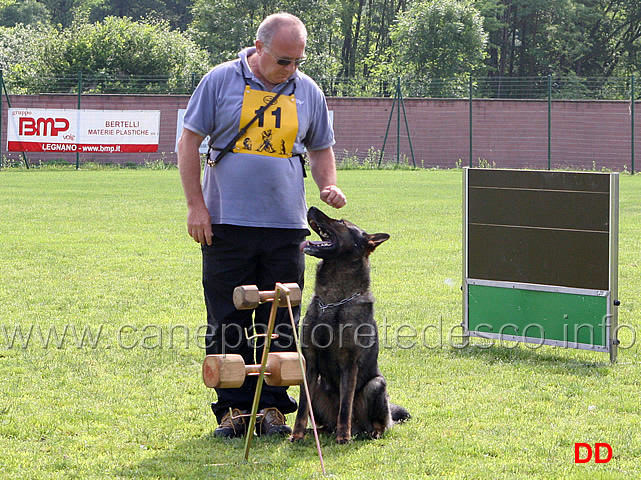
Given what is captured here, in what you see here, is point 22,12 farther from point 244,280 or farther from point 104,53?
point 244,280

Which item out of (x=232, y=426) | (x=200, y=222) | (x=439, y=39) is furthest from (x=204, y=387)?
(x=439, y=39)

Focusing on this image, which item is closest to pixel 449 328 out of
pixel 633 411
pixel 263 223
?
pixel 633 411

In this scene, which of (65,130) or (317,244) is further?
(65,130)

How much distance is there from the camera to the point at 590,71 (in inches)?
2197

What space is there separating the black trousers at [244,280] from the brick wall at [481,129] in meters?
24.9

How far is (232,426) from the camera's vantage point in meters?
4.63

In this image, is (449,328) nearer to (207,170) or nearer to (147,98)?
(207,170)

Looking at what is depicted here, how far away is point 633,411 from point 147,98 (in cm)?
2586

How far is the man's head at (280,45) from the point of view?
4.25 m

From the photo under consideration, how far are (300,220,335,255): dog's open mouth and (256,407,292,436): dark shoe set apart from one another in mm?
910

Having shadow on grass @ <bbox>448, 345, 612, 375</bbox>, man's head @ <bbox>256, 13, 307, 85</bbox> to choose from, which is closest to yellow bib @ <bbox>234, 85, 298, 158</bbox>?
man's head @ <bbox>256, 13, 307, 85</bbox>

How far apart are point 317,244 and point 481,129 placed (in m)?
27.0

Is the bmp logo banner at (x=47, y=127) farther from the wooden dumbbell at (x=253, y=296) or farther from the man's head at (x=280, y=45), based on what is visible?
the wooden dumbbell at (x=253, y=296)

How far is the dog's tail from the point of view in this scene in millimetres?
4855
